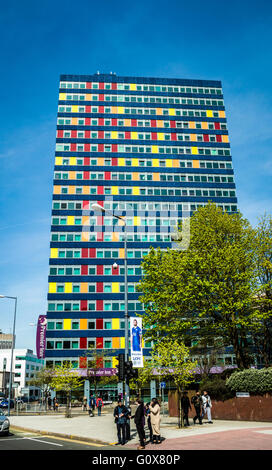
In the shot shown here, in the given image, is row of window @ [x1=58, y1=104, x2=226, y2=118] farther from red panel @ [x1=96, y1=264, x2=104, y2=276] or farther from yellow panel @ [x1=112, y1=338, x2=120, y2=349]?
yellow panel @ [x1=112, y1=338, x2=120, y2=349]

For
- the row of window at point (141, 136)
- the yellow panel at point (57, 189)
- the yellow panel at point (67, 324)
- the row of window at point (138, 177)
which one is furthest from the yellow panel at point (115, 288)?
the row of window at point (141, 136)

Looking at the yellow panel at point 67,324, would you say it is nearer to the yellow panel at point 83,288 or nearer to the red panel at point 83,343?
the red panel at point 83,343

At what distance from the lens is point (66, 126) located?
7131 cm

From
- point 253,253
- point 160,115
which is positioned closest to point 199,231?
point 253,253

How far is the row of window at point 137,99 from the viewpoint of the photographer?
73812 mm

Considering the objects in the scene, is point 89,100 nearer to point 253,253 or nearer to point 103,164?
point 103,164

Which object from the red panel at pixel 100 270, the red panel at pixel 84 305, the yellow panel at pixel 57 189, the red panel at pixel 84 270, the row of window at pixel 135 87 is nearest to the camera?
the red panel at pixel 84 305

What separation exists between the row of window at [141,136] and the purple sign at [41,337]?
106ft

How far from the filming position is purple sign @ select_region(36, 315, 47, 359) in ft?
194

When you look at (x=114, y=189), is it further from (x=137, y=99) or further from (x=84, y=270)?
(x=137, y=99)

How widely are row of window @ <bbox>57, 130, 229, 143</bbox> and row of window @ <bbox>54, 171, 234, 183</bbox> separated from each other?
7203mm

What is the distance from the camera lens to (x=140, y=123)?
7256 centimetres

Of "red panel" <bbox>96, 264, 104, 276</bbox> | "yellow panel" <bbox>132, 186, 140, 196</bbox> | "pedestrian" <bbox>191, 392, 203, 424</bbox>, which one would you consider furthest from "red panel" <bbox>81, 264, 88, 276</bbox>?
"pedestrian" <bbox>191, 392, 203, 424</bbox>
